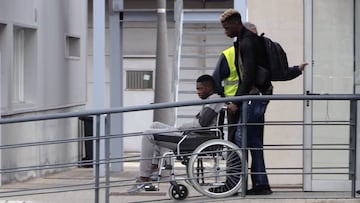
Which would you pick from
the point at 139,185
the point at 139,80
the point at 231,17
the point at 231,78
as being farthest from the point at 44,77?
the point at 139,80

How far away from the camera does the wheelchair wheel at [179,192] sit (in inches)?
312

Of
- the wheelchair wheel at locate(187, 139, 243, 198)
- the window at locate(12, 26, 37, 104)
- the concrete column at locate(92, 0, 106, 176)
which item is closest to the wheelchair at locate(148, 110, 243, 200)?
the wheelchair wheel at locate(187, 139, 243, 198)

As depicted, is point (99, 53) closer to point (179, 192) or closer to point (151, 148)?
point (151, 148)

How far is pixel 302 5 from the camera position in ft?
29.4

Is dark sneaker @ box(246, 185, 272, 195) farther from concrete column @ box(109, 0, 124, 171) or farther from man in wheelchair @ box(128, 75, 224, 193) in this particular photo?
concrete column @ box(109, 0, 124, 171)

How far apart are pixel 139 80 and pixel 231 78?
49.6 feet

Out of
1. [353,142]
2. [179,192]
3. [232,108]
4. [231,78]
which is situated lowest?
[179,192]

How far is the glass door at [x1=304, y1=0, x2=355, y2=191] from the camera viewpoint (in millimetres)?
8758

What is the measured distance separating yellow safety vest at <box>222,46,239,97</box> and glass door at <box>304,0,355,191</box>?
38.9 inches

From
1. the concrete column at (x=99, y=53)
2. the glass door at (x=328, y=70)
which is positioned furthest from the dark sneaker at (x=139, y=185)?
the concrete column at (x=99, y=53)

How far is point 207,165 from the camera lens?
8000mm

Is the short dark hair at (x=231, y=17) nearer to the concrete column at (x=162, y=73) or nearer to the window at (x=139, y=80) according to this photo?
the concrete column at (x=162, y=73)

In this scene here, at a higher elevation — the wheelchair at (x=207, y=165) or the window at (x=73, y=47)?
the window at (x=73, y=47)

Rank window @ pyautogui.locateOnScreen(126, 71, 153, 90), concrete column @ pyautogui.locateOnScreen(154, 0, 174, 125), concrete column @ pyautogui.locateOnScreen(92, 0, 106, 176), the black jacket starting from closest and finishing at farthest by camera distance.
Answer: the black jacket, concrete column @ pyautogui.locateOnScreen(92, 0, 106, 176), concrete column @ pyautogui.locateOnScreen(154, 0, 174, 125), window @ pyautogui.locateOnScreen(126, 71, 153, 90)
